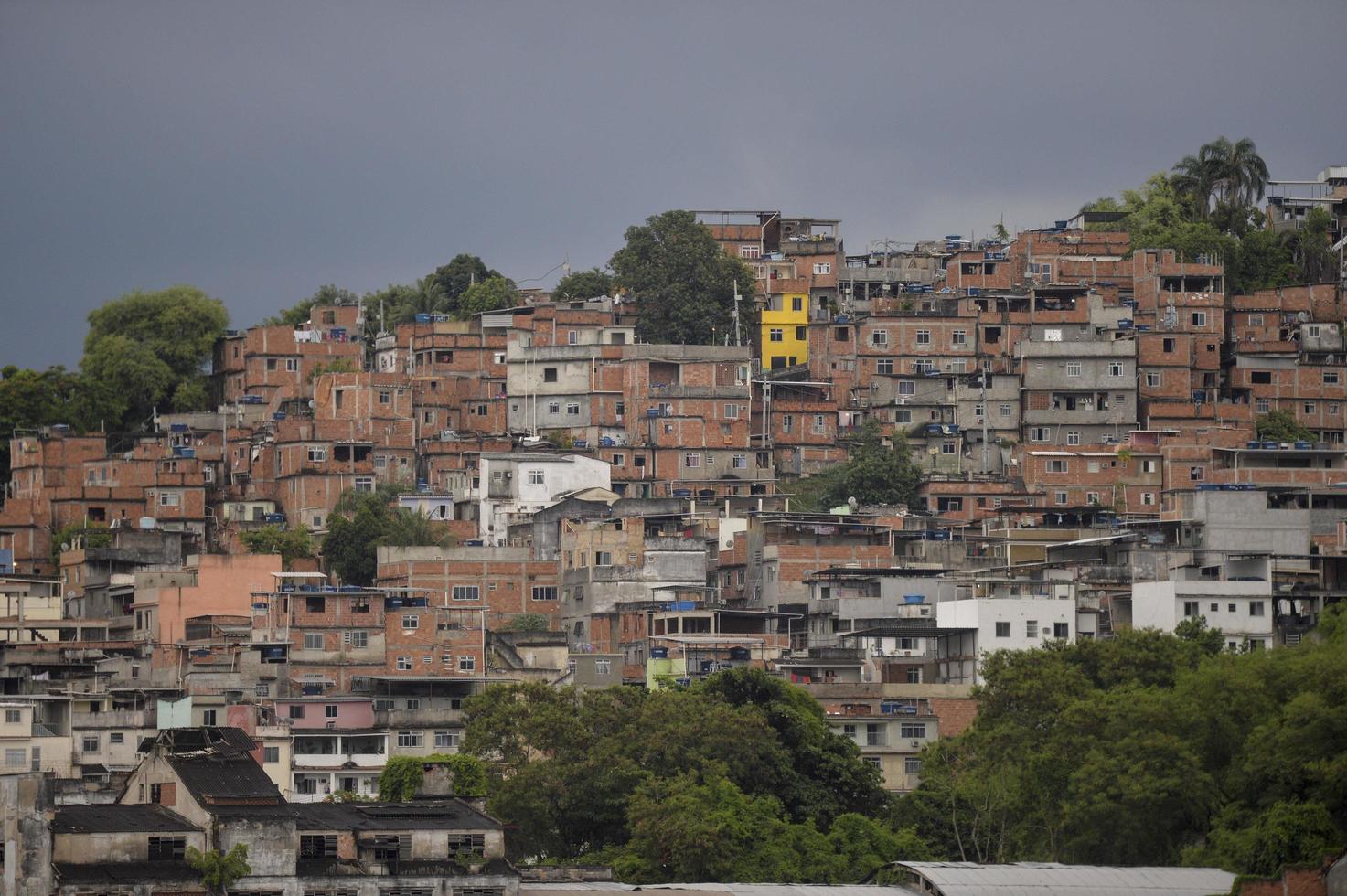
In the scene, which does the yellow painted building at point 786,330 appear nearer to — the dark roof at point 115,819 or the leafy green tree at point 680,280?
the leafy green tree at point 680,280

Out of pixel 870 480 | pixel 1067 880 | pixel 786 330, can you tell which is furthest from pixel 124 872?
pixel 786 330

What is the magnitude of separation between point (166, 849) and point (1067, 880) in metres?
16.3

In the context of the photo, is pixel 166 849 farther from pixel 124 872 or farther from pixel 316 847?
pixel 316 847

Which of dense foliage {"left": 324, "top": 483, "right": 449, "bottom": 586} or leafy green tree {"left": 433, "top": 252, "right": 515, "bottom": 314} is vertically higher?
leafy green tree {"left": 433, "top": 252, "right": 515, "bottom": 314}

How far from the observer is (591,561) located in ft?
304

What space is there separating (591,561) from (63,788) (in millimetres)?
33053

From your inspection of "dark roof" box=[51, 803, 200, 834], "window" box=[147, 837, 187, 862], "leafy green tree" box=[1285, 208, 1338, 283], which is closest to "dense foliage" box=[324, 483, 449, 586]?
"dark roof" box=[51, 803, 200, 834]

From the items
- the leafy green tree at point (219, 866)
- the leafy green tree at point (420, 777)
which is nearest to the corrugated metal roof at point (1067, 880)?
the leafy green tree at point (420, 777)

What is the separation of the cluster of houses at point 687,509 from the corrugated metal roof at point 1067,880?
8508 millimetres

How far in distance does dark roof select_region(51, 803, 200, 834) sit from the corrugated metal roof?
536 inches

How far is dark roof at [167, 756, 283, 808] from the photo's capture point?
179 feet

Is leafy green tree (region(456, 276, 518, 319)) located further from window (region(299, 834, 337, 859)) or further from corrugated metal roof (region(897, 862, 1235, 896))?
window (region(299, 834, 337, 859))

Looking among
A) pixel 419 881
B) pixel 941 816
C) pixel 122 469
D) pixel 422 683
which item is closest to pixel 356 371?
pixel 122 469

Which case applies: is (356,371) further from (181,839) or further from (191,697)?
(181,839)
